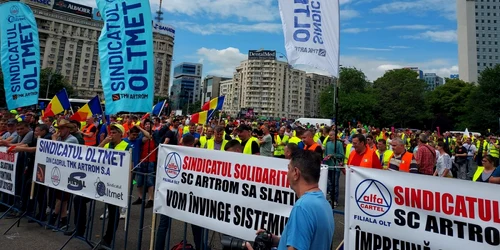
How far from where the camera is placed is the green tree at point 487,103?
4662cm

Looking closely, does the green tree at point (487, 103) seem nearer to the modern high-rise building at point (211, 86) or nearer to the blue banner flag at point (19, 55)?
the blue banner flag at point (19, 55)

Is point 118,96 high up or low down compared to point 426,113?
down

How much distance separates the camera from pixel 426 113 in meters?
62.1

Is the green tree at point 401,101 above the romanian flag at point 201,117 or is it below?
above

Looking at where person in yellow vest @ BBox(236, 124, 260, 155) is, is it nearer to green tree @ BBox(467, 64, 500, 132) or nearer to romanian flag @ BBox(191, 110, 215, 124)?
romanian flag @ BBox(191, 110, 215, 124)

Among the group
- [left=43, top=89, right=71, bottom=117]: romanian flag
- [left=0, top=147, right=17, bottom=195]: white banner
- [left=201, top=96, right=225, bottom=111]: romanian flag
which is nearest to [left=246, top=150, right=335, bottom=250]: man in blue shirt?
[left=0, top=147, right=17, bottom=195]: white banner

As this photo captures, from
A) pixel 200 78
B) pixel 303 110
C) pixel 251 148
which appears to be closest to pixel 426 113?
pixel 251 148

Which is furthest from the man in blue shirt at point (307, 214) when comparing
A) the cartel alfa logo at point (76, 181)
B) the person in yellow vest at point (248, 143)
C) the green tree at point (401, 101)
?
the green tree at point (401, 101)

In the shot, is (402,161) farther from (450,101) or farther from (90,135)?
(450,101)

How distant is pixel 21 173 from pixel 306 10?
605cm

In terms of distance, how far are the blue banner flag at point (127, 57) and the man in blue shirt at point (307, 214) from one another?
4.00m

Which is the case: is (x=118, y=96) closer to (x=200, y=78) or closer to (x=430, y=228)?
(x=430, y=228)

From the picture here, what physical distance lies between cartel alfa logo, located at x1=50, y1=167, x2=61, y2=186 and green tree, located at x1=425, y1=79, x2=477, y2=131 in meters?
66.1

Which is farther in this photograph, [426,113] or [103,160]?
[426,113]
